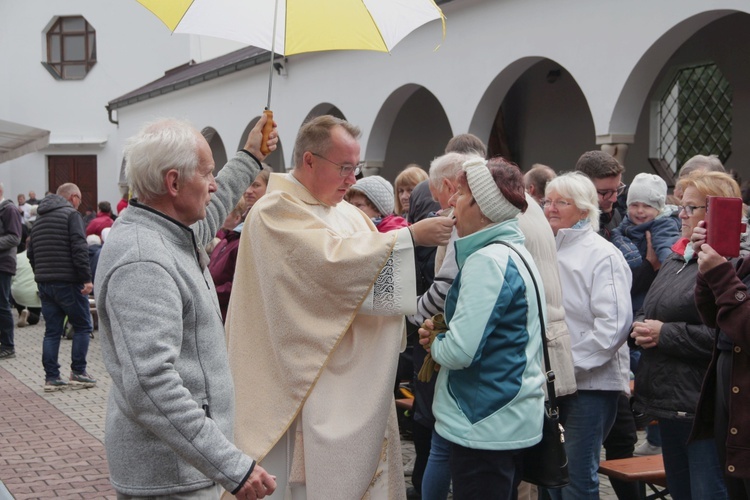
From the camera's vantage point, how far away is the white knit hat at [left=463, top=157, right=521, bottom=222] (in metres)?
3.70

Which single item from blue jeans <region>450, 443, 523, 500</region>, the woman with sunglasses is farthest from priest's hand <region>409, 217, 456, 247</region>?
the woman with sunglasses

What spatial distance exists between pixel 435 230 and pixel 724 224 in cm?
108

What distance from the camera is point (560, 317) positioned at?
4.27 meters

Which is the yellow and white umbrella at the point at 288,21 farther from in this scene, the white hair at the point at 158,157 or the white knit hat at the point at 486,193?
the white hair at the point at 158,157

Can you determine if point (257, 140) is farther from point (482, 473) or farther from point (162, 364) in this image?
point (482, 473)

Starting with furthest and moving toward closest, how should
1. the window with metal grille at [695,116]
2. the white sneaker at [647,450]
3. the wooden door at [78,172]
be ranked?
the wooden door at [78,172], the window with metal grille at [695,116], the white sneaker at [647,450]

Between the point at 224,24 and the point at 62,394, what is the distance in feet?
21.9

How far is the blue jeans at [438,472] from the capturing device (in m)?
4.40

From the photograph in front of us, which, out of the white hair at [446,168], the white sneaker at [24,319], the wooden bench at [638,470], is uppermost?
the white hair at [446,168]

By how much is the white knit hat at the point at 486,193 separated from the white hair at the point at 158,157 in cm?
135

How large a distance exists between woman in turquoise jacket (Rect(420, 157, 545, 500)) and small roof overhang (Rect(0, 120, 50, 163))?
7.33 meters

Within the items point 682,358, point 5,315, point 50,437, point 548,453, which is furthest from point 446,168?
point 5,315

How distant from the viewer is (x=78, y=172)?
102 feet

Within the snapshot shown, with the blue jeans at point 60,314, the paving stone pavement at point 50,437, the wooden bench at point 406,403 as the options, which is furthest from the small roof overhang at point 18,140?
the wooden bench at point 406,403
